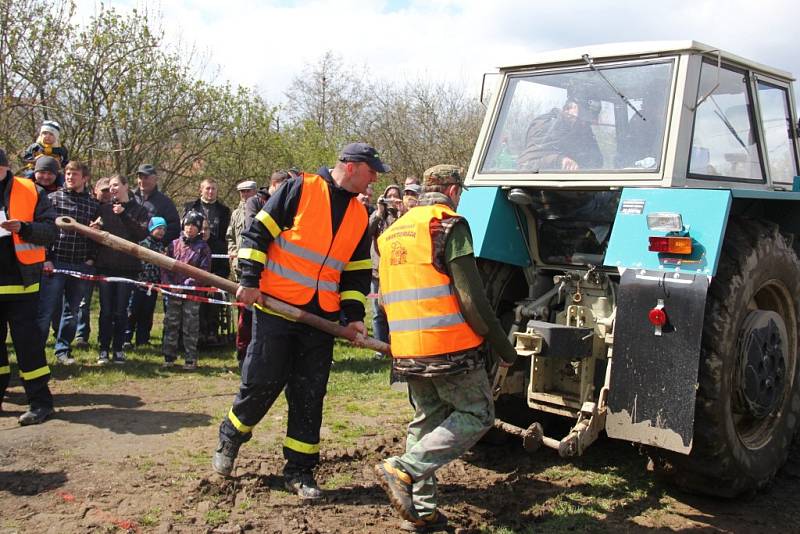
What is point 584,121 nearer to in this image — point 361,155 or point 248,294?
point 361,155

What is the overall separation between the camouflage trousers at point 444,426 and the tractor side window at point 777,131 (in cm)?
283

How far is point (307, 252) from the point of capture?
412cm

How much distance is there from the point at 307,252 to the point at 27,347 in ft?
8.23

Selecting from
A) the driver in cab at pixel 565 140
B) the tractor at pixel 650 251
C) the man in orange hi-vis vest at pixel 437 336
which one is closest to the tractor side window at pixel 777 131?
the tractor at pixel 650 251

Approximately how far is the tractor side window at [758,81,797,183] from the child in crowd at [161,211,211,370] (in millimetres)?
5152

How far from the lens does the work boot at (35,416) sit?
202 inches

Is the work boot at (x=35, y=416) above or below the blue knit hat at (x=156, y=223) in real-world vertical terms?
below

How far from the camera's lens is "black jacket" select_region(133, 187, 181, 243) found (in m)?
8.18

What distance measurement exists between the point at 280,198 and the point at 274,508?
1.67 m

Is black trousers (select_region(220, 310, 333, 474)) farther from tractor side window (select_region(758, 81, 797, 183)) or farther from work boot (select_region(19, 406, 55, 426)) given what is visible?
tractor side window (select_region(758, 81, 797, 183))

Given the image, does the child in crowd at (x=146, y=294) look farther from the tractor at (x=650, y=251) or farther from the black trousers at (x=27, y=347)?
the tractor at (x=650, y=251)

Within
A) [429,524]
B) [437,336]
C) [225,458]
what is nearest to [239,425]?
[225,458]

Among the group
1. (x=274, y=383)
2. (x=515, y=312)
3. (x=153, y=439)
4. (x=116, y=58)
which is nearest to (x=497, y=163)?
(x=515, y=312)

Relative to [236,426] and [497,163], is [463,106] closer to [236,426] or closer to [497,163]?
[497,163]
